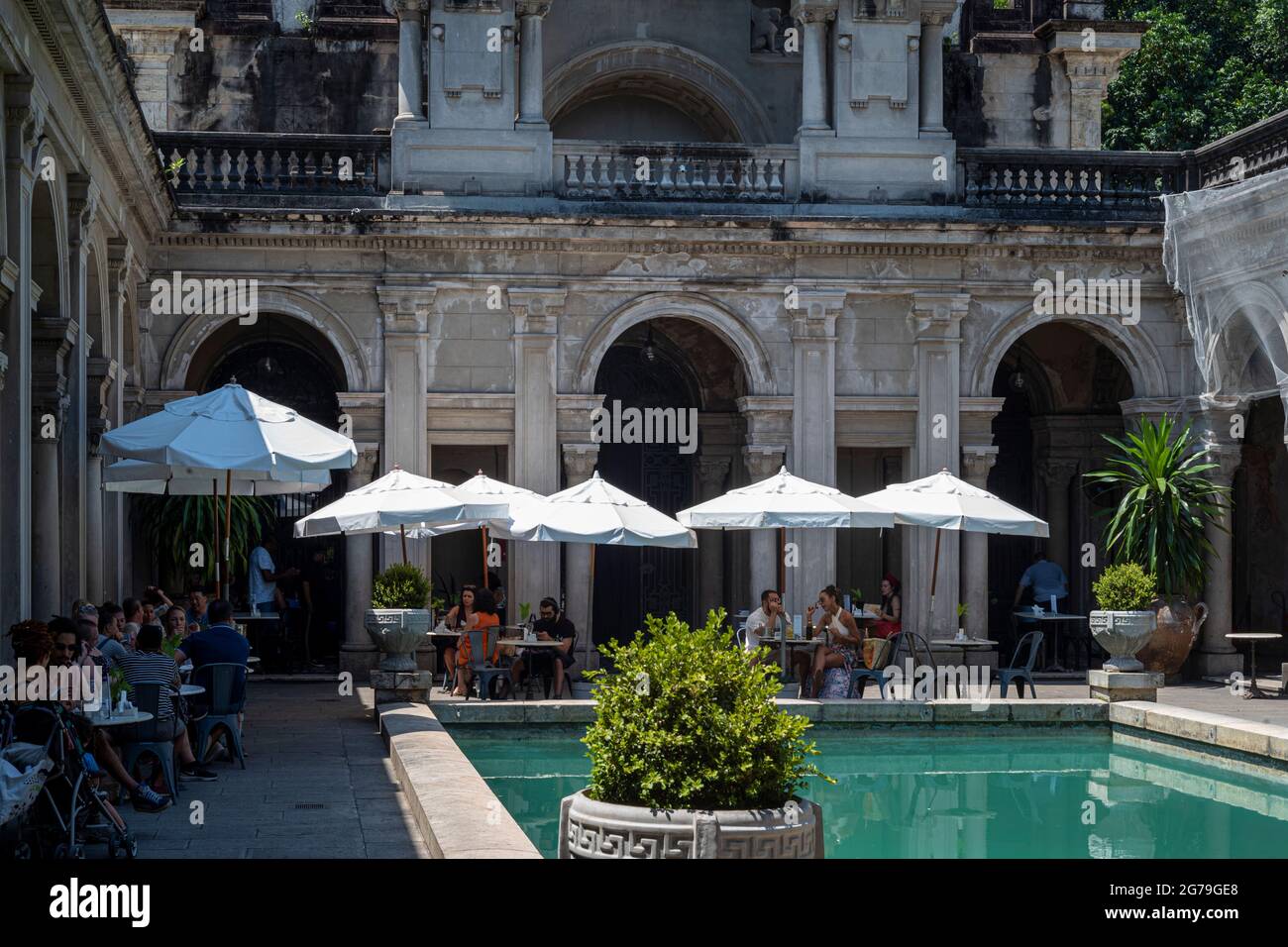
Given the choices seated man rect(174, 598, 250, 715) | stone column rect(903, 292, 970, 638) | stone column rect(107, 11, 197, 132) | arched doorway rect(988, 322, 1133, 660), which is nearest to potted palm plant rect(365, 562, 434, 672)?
seated man rect(174, 598, 250, 715)

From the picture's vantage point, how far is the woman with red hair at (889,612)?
2084 cm

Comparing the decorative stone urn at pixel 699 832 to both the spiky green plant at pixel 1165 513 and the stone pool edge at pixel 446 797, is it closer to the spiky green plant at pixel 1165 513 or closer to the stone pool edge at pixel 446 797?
the stone pool edge at pixel 446 797

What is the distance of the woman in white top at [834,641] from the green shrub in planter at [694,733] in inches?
402

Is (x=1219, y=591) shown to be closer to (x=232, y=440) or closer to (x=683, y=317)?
(x=683, y=317)

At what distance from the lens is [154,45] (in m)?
24.7

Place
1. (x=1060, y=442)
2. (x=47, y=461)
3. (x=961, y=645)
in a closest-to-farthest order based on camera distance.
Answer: (x=47, y=461) < (x=961, y=645) < (x=1060, y=442)

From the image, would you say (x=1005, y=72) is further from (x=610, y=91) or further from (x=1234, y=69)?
(x=1234, y=69)

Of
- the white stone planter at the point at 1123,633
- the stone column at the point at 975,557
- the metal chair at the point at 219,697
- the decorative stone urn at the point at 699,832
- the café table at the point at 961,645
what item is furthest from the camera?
the stone column at the point at 975,557

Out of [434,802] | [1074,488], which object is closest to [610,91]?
[1074,488]

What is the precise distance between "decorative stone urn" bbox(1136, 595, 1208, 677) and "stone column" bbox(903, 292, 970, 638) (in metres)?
2.45

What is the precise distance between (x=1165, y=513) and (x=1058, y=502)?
3771mm

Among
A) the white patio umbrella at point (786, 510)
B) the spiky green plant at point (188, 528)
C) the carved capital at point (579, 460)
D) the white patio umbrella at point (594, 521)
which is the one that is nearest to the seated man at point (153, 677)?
the white patio umbrella at point (594, 521)

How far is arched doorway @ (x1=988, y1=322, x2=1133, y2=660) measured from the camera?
25.0m
